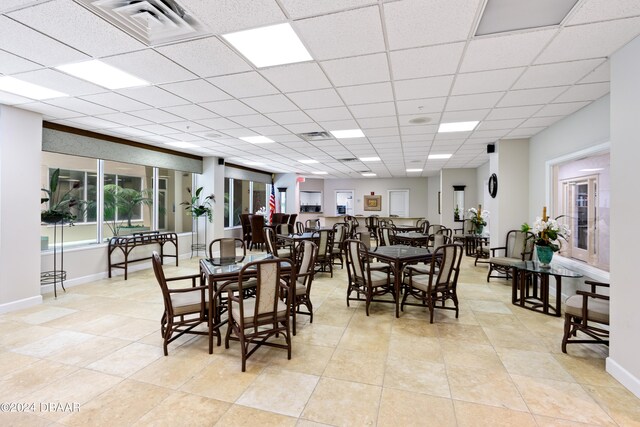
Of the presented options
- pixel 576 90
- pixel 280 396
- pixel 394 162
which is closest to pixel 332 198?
pixel 394 162

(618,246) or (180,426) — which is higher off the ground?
(618,246)

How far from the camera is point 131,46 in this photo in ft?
8.05

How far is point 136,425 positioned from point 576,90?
5094 mm

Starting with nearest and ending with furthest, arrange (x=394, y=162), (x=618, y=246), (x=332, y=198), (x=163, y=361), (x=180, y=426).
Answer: (x=180, y=426)
(x=618, y=246)
(x=163, y=361)
(x=394, y=162)
(x=332, y=198)

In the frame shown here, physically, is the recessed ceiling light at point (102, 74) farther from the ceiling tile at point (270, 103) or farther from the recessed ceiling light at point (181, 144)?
the recessed ceiling light at point (181, 144)

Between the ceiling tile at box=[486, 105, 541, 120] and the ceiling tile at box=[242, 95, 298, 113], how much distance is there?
2757mm

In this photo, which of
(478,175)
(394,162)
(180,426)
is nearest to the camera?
(180,426)

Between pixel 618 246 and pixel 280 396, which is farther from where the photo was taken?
pixel 618 246

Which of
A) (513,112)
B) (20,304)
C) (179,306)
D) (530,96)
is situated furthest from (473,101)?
(20,304)

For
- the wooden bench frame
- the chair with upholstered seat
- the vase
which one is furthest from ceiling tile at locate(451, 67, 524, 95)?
the wooden bench frame

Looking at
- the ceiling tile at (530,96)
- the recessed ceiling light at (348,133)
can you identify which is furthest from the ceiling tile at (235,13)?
the recessed ceiling light at (348,133)

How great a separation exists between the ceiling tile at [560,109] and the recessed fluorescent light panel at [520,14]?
2244 millimetres

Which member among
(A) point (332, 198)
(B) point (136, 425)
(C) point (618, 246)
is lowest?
(B) point (136, 425)

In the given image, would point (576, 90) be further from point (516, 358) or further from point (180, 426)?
point (180, 426)
